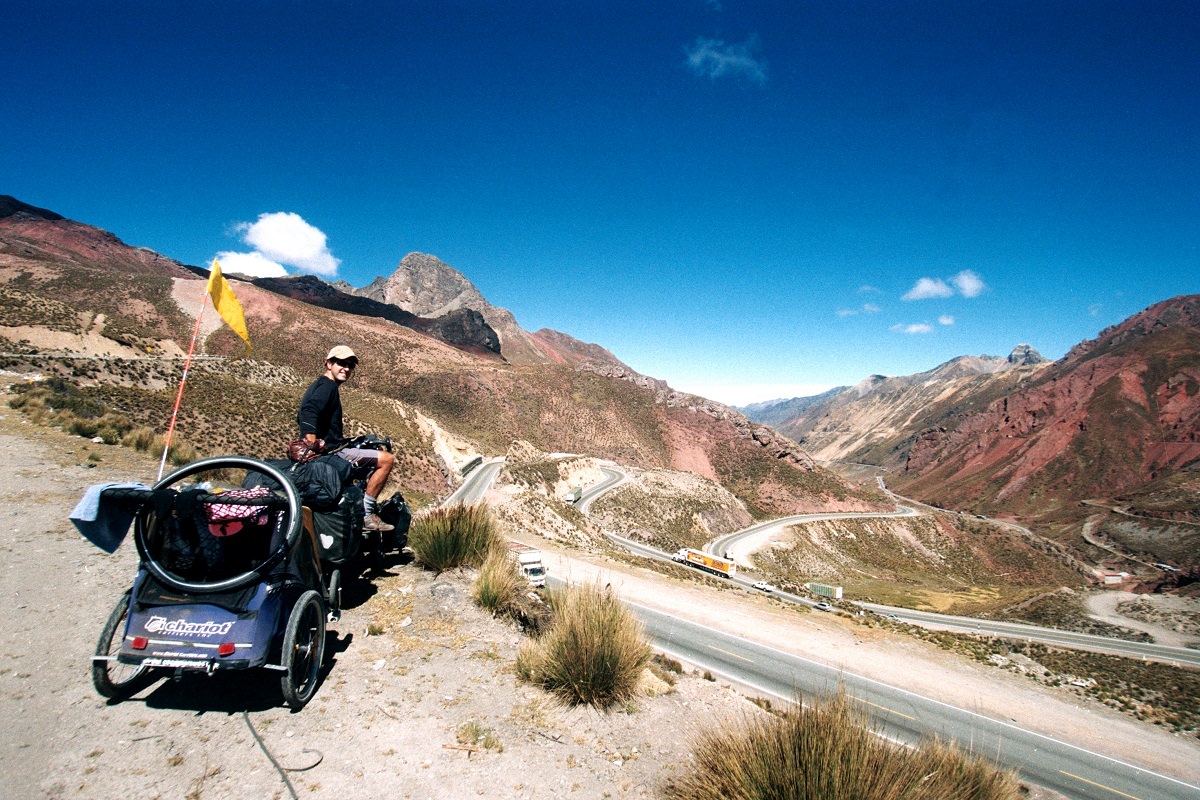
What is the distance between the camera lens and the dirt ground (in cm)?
322

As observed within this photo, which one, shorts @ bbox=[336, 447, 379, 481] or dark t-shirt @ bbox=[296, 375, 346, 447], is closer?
dark t-shirt @ bbox=[296, 375, 346, 447]

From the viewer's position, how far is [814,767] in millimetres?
3217

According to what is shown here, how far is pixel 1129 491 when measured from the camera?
318 feet

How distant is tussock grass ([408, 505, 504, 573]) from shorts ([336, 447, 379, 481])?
7.65 feet

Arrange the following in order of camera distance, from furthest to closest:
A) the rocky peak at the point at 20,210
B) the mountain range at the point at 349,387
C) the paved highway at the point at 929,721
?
the rocky peak at the point at 20,210
the mountain range at the point at 349,387
the paved highway at the point at 929,721

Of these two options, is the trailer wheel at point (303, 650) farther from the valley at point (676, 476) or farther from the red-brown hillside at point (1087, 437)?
the red-brown hillside at point (1087, 437)

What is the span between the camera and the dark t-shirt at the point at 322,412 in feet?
18.5

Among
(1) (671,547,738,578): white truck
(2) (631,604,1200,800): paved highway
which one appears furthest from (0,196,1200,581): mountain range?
(2) (631,604,1200,800): paved highway

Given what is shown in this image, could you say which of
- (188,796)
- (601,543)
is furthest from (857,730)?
(601,543)

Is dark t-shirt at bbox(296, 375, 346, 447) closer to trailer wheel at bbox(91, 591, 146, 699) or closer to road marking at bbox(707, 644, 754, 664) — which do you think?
trailer wheel at bbox(91, 591, 146, 699)

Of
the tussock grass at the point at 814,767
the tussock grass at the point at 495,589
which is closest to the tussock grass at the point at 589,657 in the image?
the tussock grass at the point at 814,767

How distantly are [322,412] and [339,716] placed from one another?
129 inches

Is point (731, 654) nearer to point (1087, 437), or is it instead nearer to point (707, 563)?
point (707, 563)

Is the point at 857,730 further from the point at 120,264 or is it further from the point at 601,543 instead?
the point at 120,264
